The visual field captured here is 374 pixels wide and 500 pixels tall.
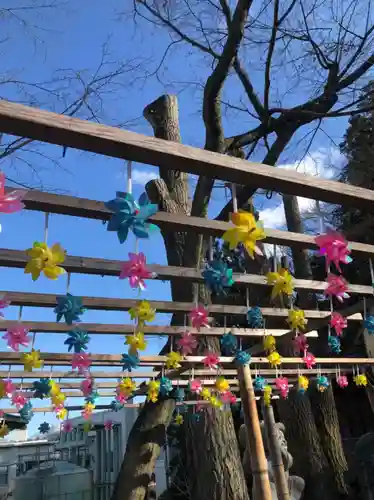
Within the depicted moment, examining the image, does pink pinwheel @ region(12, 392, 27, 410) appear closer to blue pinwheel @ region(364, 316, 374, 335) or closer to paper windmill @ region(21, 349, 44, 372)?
paper windmill @ region(21, 349, 44, 372)

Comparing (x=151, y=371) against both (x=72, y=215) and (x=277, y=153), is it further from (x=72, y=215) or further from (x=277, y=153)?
(x=72, y=215)

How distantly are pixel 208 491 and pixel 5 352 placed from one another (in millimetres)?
2699

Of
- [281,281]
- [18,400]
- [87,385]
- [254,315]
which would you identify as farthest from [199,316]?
[18,400]

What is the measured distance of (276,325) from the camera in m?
5.73

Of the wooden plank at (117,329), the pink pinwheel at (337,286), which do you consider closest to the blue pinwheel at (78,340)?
the wooden plank at (117,329)

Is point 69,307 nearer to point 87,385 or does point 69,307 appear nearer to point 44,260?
point 44,260

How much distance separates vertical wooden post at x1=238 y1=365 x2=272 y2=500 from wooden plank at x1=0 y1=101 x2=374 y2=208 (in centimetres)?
210

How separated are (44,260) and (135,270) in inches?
24.6

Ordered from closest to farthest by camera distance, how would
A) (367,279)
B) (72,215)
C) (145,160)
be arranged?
1. (145,160)
2. (72,215)
3. (367,279)

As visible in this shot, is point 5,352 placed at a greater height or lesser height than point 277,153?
lesser

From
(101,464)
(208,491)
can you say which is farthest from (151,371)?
(101,464)

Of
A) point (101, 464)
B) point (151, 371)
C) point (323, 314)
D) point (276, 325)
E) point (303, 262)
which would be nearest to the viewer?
point (323, 314)

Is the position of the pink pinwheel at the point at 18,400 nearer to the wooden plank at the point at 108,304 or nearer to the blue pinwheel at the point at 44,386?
the blue pinwheel at the point at 44,386

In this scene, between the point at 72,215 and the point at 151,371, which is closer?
A: the point at 72,215
